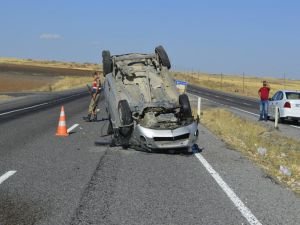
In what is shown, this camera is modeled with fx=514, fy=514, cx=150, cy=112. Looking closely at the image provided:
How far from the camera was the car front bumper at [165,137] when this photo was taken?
37.6ft

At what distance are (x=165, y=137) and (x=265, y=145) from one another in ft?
15.2

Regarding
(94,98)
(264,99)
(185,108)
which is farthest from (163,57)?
(264,99)

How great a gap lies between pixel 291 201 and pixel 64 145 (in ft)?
22.7

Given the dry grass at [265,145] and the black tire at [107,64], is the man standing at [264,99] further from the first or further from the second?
the black tire at [107,64]

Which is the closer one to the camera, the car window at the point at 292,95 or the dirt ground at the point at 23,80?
the car window at the point at 292,95

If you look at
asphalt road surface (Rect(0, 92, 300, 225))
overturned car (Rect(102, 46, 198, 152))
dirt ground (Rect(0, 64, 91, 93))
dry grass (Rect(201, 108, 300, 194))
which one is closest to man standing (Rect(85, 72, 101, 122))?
dry grass (Rect(201, 108, 300, 194))

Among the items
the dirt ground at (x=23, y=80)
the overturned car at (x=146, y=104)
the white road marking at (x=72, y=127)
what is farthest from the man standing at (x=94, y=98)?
the dirt ground at (x=23, y=80)

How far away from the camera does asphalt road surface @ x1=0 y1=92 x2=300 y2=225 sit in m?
6.41

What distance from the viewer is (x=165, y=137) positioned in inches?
452

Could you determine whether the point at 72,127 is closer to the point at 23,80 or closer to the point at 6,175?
the point at 6,175

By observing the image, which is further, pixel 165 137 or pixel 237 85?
pixel 237 85

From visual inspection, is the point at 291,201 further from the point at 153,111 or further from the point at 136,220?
the point at 153,111

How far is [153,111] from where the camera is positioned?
481 inches

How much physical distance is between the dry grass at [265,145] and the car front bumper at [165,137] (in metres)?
1.64
